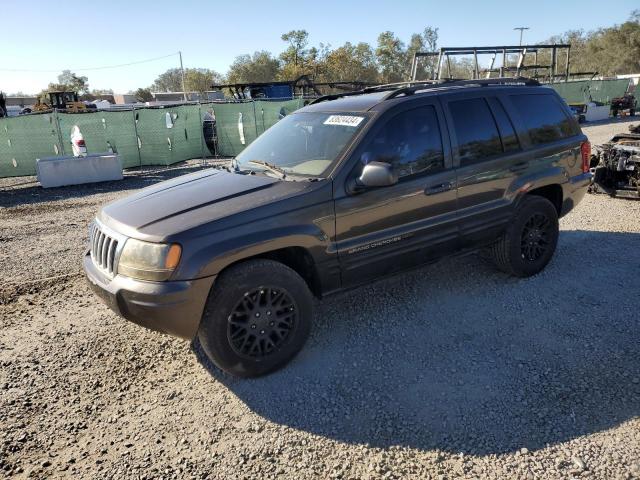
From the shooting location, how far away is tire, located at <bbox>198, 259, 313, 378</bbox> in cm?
302

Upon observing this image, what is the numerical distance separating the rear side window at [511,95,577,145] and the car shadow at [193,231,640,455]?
4.66ft

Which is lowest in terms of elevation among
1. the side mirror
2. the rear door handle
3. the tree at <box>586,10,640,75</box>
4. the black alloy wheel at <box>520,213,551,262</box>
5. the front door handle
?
the black alloy wheel at <box>520,213,551,262</box>

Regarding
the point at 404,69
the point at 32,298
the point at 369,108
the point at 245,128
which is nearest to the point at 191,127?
the point at 245,128

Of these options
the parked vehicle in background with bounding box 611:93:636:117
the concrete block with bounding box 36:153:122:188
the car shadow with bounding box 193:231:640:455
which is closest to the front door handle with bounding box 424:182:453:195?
the car shadow with bounding box 193:231:640:455

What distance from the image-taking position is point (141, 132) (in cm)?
1455

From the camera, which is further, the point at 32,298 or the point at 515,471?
the point at 32,298

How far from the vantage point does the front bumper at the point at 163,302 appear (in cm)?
285

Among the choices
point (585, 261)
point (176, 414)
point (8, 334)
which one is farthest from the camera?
point (585, 261)

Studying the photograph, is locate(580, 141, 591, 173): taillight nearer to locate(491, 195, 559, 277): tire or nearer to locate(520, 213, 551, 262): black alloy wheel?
locate(491, 195, 559, 277): tire

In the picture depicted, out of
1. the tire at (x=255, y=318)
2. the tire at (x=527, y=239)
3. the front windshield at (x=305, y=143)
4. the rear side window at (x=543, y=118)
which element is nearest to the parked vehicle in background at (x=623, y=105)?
the rear side window at (x=543, y=118)

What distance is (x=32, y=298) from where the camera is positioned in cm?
477

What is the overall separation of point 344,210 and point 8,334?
317 cm

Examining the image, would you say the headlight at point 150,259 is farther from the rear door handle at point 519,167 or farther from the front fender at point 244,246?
the rear door handle at point 519,167

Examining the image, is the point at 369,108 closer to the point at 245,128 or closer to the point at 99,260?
the point at 99,260
